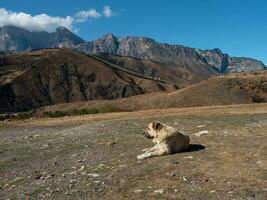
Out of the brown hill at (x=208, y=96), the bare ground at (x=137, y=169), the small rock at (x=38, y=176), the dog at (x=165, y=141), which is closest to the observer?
the bare ground at (x=137, y=169)

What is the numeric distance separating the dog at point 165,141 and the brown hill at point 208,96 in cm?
5598

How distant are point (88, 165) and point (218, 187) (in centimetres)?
632

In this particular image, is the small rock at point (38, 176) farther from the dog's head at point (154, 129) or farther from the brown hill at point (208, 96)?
the brown hill at point (208, 96)

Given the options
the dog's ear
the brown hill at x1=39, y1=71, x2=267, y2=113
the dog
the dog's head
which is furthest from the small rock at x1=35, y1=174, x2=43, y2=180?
the brown hill at x1=39, y1=71, x2=267, y2=113

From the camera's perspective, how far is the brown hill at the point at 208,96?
262ft

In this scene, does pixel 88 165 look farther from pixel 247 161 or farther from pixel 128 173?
pixel 247 161

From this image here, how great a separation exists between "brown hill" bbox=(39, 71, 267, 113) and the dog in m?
56.0

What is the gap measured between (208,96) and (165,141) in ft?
218

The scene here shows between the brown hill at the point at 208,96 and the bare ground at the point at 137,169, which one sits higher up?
the brown hill at the point at 208,96

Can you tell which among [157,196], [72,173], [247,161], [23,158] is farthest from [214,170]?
[23,158]

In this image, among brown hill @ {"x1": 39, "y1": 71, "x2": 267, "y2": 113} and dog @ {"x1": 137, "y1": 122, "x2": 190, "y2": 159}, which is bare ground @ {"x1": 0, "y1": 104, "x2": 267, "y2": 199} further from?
brown hill @ {"x1": 39, "y1": 71, "x2": 267, "y2": 113}

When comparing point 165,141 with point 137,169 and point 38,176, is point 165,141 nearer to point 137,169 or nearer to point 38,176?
point 137,169

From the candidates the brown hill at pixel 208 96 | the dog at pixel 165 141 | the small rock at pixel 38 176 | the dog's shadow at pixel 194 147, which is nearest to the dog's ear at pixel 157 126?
the dog at pixel 165 141

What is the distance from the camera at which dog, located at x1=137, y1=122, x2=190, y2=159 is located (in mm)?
18375
